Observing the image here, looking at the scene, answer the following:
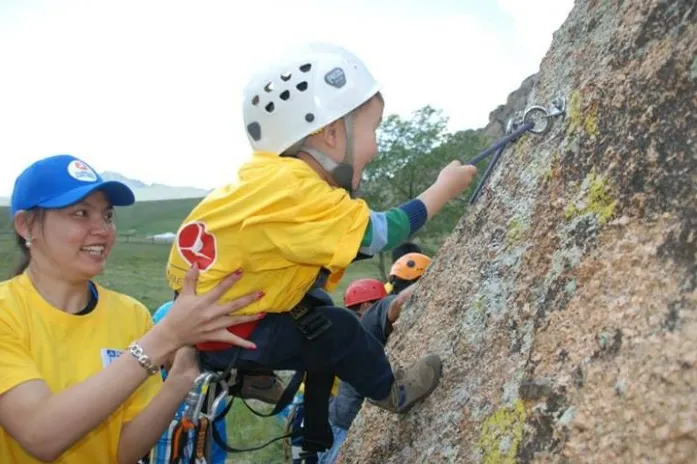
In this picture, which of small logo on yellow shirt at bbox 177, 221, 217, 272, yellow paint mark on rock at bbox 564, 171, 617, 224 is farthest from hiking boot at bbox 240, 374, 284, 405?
yellow paint mark on rock at bbox 564, 171, 617, 224

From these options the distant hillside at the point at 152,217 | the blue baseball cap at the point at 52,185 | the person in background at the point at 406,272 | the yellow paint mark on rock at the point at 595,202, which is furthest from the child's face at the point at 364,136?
the distant hillside at the point at 152,217

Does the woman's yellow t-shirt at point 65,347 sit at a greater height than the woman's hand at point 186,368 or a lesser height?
greater

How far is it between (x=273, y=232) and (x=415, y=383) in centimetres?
101

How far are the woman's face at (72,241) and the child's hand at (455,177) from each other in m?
1.79

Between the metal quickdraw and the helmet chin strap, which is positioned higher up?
the helmet chin strap

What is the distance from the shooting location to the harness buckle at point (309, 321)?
3133 millimetres

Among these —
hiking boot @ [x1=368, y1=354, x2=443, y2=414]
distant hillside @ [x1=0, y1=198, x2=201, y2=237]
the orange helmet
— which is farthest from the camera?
distant hillside @ [x1=0, y1=198, x2=201, y2=237]

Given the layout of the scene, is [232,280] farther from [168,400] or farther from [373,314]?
[373,314]

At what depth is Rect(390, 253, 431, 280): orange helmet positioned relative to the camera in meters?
7.23

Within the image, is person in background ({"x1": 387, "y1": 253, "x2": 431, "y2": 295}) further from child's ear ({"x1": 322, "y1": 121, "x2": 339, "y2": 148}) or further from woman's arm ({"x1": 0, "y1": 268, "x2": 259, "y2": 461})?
woman's arm ({"x1": 0, "y1": 268, "x2": 259, "y2": 461})

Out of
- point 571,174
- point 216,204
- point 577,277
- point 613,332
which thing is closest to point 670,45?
point 571,174

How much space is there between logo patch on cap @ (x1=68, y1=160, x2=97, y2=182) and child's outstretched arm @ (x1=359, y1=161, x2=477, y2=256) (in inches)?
58.9

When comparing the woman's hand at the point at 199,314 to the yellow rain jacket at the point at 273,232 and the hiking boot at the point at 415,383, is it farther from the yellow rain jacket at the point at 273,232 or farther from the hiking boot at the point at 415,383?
the hiking boot at the point at 415,383

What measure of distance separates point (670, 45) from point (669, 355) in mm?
1156
